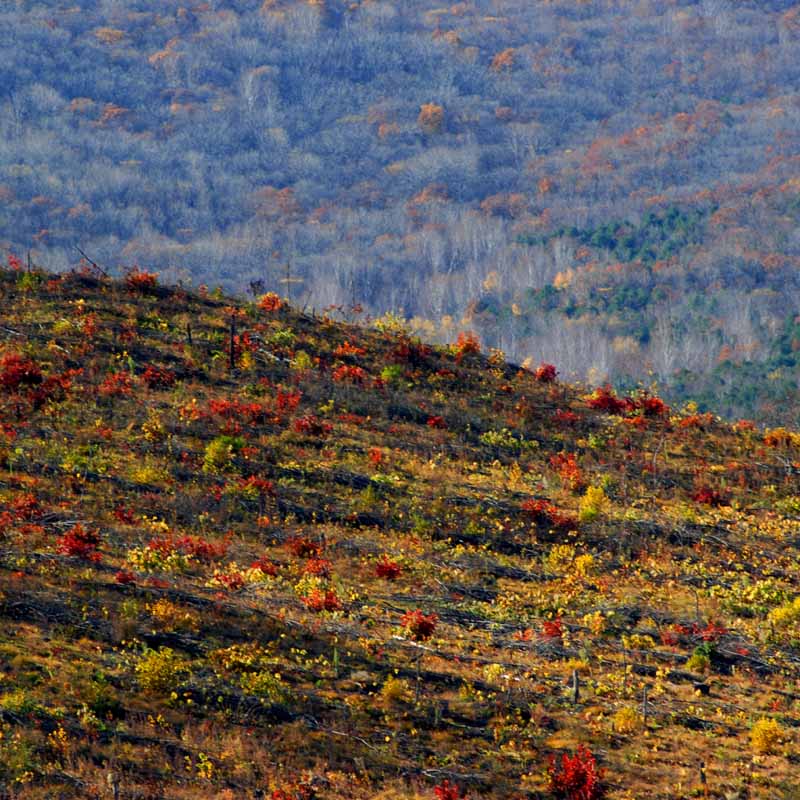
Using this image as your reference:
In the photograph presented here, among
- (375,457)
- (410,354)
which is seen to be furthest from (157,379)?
(410,354)

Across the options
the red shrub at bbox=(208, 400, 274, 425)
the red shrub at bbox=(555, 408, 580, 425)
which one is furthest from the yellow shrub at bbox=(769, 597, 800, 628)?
the red shrub at bbox=(208, 400, 274, 425)

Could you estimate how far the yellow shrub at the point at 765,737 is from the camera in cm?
2233

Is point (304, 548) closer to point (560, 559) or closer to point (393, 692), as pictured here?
point (560, 559)

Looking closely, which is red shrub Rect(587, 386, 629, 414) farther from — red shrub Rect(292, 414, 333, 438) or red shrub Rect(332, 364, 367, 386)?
red shrub Rect(292, 414, 333, 438)

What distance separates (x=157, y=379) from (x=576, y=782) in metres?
23.0

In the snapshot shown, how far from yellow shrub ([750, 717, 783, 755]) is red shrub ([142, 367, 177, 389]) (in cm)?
2296

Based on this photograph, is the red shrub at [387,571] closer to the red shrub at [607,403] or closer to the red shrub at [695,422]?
the red shrub at [607,403]

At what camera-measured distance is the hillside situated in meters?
21.0

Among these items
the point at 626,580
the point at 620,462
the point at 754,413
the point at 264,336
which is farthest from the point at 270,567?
the point at 754,413

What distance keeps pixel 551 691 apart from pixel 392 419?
16926 millimetres

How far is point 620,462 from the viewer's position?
127 ft

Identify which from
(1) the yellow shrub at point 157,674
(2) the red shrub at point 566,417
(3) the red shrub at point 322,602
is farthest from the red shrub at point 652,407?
(1) the yellow shrub at point 157,674

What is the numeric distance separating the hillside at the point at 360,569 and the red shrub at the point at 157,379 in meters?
0.07

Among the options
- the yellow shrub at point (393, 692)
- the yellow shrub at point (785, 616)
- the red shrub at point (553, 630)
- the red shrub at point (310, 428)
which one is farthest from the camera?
the red shrub at point (310, 428)
